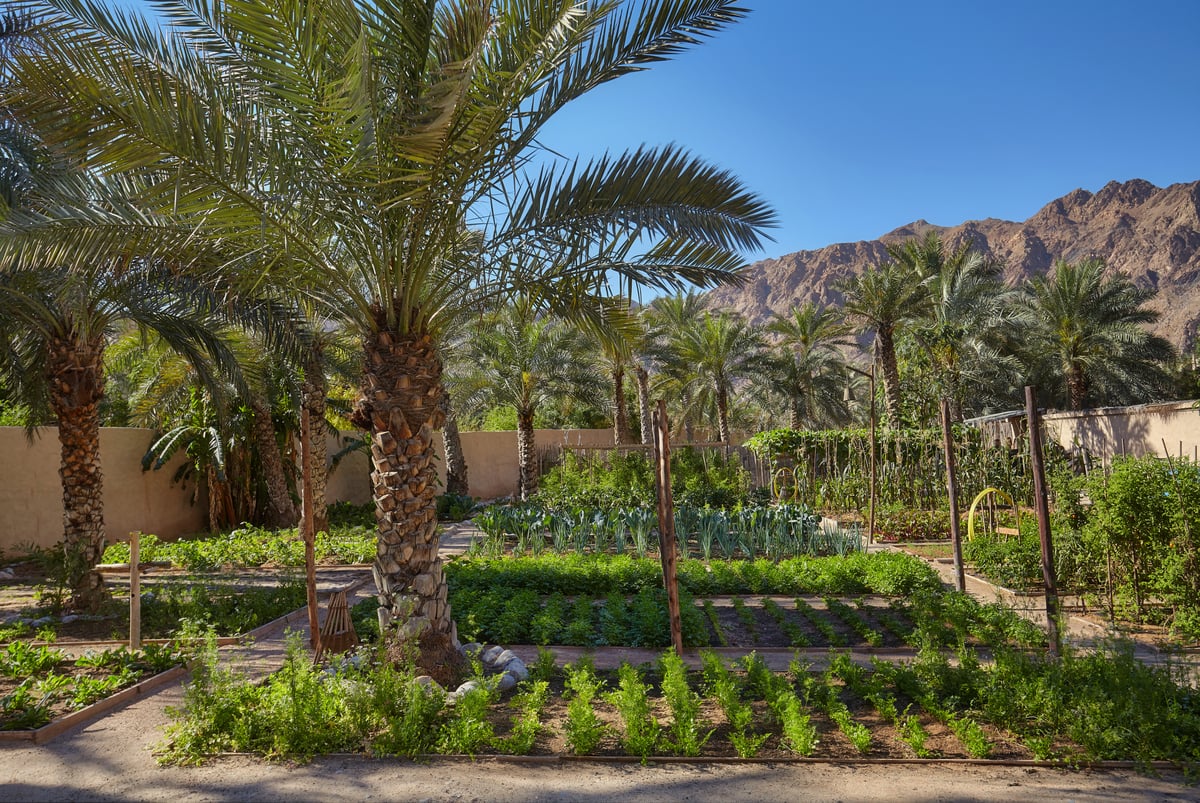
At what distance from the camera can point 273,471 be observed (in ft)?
51.2

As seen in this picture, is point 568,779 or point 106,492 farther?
point 106,492

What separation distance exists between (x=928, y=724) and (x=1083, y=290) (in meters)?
24.7

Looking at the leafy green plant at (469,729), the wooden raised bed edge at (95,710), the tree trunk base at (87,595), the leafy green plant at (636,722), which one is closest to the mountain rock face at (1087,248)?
the tree trunk base at (87,595)

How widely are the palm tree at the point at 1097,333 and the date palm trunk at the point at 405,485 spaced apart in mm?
24825

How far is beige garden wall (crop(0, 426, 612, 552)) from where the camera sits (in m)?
12.9

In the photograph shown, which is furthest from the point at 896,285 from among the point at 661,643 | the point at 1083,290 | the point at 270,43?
the point at 270,43

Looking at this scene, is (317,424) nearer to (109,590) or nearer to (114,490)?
(114,490)

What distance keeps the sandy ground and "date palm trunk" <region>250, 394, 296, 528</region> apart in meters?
11.6

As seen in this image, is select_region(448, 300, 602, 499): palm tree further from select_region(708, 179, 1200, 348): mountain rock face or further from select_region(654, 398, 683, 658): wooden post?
select_region(708, 179, 1200, 348): mountain rock face

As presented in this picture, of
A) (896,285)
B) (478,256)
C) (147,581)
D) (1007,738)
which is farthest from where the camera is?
(896,285)

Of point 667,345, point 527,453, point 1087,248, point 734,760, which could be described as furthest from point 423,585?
point 1087,248

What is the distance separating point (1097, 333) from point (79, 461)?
87.7 feet

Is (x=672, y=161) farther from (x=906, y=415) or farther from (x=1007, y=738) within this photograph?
Answer: (x=906, y=415)

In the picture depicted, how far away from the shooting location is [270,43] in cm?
498
